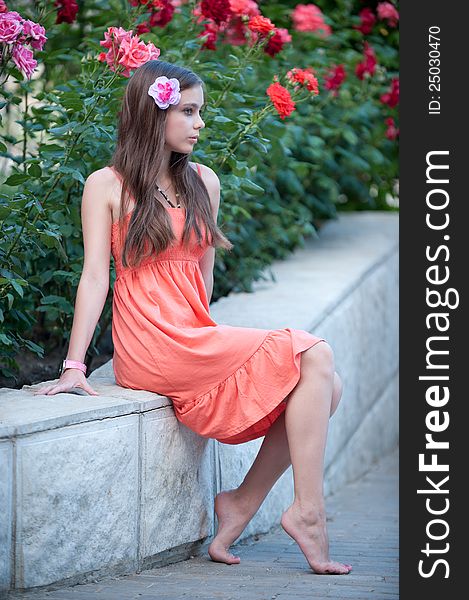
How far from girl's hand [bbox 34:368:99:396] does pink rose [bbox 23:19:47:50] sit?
950mm

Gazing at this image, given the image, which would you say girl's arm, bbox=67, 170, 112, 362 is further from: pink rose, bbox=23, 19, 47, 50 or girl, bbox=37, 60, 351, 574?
pink rose, bbox=23, 19, 47, 50

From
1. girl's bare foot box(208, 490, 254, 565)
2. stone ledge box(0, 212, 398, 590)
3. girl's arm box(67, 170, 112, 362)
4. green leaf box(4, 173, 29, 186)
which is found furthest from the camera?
green leaf box(4, 173, 29, 186)

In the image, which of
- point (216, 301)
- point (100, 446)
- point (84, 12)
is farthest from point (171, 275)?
point (84, 12)

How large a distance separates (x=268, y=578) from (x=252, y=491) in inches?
12.1

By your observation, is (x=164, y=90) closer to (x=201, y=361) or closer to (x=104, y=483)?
(x=201, y=361)

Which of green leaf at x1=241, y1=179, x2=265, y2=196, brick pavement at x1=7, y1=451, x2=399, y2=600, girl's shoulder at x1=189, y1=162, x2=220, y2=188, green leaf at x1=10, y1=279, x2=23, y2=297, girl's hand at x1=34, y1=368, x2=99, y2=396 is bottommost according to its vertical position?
brick pavement at x1=7, y1=451, x2=399, y2=600

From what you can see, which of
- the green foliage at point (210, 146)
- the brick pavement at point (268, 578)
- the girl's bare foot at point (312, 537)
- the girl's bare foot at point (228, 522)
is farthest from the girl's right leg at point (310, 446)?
the green foliage at point (210, 146)

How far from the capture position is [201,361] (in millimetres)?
3117

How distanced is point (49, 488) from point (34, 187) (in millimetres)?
1388

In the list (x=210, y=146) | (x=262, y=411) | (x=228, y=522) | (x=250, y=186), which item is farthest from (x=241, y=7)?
(x=228, y=522)

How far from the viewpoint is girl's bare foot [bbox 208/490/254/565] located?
321 centimetres

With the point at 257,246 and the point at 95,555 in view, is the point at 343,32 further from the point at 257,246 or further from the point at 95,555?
the point at 95,555

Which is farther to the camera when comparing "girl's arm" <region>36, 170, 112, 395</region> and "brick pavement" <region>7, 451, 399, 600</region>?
"girl's arm" <region>36, 170, 112, 395</region>

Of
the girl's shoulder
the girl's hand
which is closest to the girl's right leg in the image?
the girl's hand
